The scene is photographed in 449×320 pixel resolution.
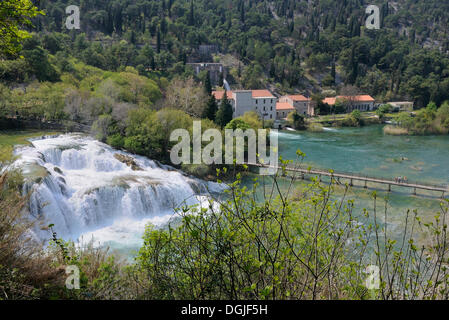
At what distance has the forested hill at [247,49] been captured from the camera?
181ft

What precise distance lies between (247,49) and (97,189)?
64.0 metres

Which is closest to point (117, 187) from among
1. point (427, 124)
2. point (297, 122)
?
point (297, 122)

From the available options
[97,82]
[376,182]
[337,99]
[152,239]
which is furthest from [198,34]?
[152,239]

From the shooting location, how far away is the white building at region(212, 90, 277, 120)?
4622cm

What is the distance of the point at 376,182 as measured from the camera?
23672mm

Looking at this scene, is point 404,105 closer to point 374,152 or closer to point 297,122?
point 297,122

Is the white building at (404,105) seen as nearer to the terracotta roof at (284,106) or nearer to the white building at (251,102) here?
the terracotta roof at (284,106)

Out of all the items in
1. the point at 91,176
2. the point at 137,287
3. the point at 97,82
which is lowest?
the point at 91,176

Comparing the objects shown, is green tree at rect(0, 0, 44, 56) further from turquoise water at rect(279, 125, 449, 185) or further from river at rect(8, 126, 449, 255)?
turquoise water at rect(279, 125, 449, 185)

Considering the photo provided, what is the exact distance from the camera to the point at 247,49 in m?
76.4

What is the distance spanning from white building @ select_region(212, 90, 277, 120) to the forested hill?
12506mm
